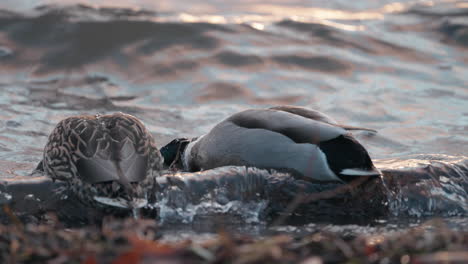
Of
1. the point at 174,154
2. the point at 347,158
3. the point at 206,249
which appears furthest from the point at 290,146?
the point at 206,249

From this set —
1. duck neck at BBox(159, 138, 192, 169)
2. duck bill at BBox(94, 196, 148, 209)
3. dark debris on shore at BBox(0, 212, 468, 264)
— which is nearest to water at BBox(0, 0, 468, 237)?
duck neck at BBox(159, 138, 192, 169)

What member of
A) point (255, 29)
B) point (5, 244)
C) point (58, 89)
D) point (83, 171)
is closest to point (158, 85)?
point (58, 89)

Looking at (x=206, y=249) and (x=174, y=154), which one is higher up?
(x=206, y=249)

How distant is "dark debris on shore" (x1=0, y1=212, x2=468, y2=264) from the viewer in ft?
9.72

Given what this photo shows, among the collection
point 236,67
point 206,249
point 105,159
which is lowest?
point 236,67

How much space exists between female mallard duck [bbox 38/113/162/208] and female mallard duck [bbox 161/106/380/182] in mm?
635

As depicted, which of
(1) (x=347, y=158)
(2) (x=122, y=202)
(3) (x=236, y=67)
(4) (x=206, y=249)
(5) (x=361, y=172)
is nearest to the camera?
(4) (x=206, y=249)

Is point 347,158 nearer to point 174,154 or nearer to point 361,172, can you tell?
point 361,172

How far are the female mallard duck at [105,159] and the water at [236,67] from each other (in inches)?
63.5

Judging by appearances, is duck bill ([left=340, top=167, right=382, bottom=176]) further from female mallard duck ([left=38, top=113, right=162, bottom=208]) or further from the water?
female mallard duck ([left=38, top=113, right=162, bottom=208])

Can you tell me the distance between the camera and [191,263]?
2.95 m

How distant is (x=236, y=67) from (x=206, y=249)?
8090 mm

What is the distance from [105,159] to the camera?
16.0 feet

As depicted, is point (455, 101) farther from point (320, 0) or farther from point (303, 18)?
point (320, 0)
